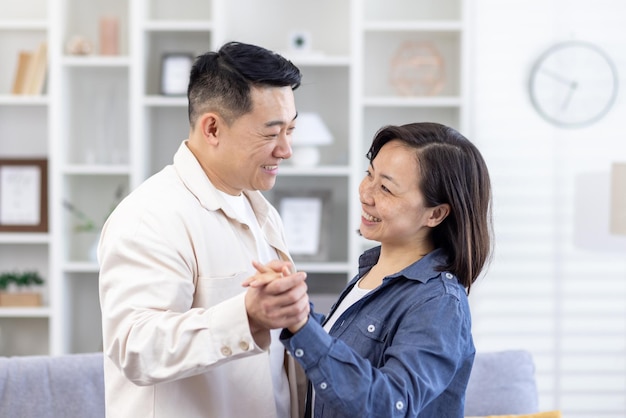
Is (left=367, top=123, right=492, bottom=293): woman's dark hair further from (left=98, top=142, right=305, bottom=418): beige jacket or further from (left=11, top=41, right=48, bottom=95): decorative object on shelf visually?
Answer: (left=11, top=41, right=48, bottom=95): decorative object on shelf

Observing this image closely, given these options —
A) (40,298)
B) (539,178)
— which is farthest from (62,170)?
(539,178)

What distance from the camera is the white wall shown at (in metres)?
4.71

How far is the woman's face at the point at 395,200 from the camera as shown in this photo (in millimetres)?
1862

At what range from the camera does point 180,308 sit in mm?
1747

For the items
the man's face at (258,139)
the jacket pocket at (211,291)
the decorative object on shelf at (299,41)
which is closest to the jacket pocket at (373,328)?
the jacket pocket at (211,291)

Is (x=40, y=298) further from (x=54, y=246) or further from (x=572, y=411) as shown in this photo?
(x=572, y=411)

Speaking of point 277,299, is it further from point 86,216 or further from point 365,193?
point 86,216

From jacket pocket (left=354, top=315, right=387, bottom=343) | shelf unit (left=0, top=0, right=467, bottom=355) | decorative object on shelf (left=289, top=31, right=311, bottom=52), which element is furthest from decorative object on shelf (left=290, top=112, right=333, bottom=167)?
jacket pocket (left=354, top=315, right=387, bottom=343)

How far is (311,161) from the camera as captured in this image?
15.0ft

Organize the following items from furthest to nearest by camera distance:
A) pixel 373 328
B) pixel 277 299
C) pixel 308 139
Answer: pixel 308 139 < pixel 373 328 < pixel 277 299

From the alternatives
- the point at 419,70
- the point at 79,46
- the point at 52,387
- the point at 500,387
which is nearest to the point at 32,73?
the point at 79,46

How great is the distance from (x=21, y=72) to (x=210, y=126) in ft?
9.87

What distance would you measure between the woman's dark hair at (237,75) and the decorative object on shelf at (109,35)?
2.81 m

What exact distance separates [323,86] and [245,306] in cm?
338
